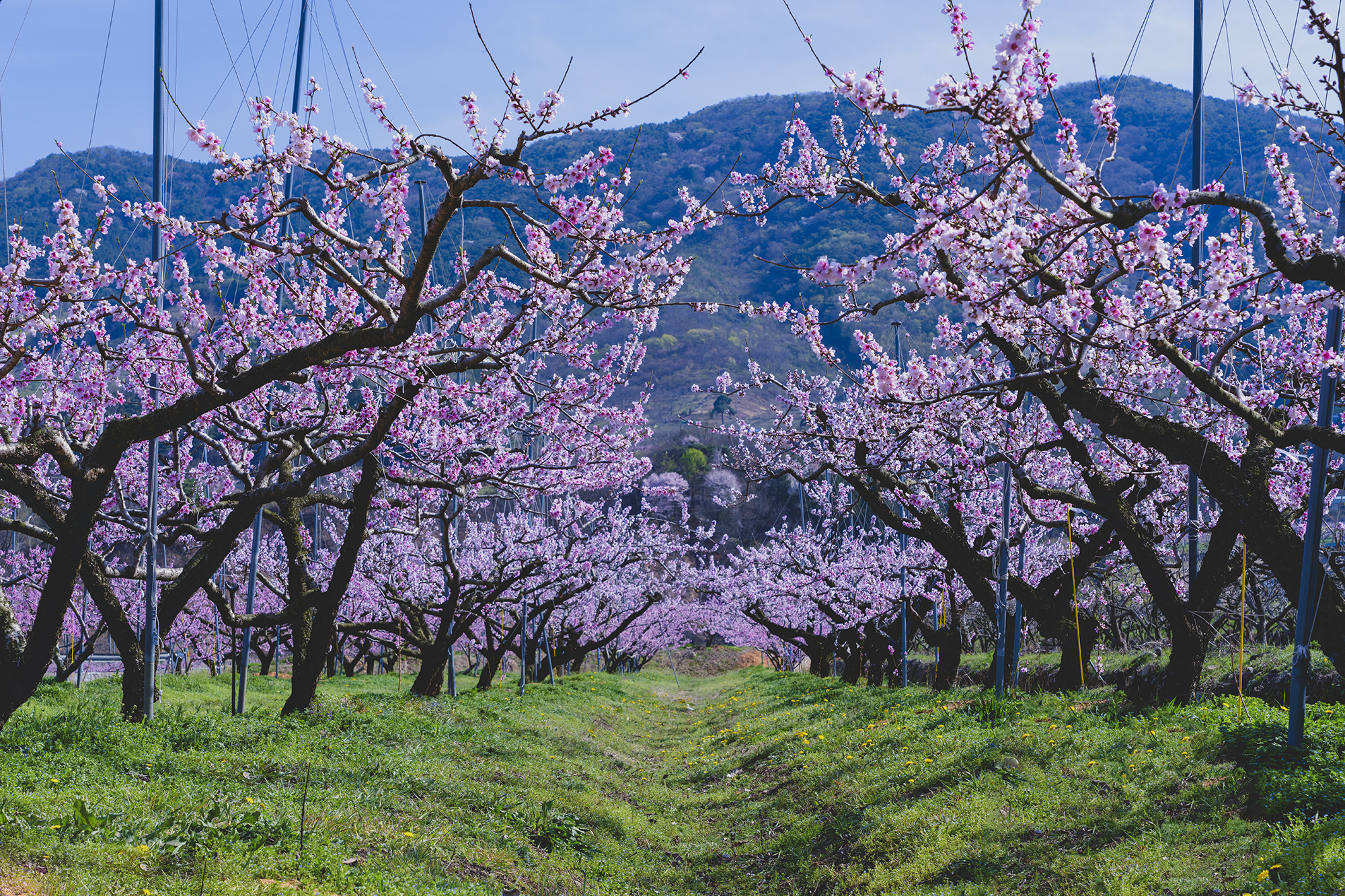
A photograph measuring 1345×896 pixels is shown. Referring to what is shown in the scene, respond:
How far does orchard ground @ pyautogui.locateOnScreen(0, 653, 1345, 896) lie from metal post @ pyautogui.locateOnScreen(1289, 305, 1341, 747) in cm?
38

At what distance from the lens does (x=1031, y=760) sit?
8.92m

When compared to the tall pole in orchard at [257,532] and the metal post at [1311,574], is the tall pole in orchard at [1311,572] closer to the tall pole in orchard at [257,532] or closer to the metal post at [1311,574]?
the metal post at [1311,574]

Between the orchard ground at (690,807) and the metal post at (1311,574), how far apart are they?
0.38 metres

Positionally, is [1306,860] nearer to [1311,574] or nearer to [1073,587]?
[1311,574]

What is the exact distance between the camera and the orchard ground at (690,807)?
5598 mm

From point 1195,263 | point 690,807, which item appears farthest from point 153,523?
point 1195,263

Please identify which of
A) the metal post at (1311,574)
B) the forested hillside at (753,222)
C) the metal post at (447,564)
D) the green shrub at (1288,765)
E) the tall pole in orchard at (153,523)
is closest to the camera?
the green shrub at (1288,765)

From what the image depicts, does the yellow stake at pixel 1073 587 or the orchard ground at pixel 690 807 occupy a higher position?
the yellow stake at pixel 1073 587

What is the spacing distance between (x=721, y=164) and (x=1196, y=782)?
13774 cm

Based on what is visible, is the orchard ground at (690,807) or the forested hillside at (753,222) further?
the forested hillside at (753,222)

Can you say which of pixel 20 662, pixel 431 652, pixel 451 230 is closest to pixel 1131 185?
pixel 451 230

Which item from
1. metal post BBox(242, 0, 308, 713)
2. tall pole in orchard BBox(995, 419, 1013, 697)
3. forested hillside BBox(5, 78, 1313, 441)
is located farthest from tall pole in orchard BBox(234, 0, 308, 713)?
forested hillside BBox(5, 78, 1313, 441)

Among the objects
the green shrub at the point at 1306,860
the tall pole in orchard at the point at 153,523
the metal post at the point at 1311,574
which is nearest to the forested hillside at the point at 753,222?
the tall pole in orchard at the point at 153,523

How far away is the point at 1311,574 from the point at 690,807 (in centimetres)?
728
